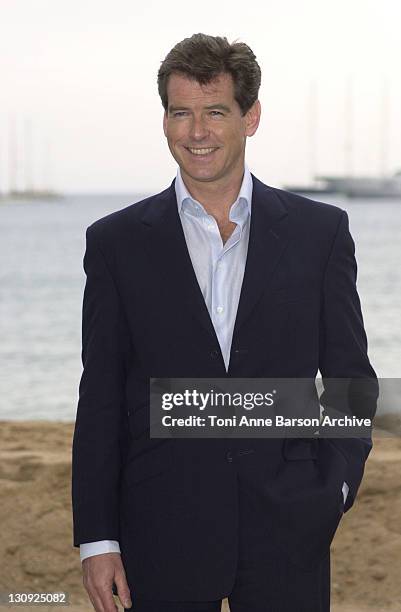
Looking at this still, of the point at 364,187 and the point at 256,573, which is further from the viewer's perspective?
the point at 364,187

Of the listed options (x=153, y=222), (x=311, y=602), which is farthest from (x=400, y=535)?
(x=153, y=222)

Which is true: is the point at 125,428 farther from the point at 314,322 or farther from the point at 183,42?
the point at 183,42

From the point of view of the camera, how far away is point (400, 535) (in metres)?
5.47

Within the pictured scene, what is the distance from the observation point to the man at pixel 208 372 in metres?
2.56

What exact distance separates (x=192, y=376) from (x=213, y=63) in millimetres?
784

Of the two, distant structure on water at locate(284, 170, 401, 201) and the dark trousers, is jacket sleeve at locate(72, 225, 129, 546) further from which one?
distant structure on water at locate(284, 170, 401, 201)

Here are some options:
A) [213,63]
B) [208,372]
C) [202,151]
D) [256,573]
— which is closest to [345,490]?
[256,573]

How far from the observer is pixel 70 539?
564cm

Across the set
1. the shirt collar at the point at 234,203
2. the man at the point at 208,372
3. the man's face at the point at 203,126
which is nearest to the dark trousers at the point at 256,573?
the man at the point at 208,372

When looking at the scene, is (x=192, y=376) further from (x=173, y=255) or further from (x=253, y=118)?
(x=253, y=118)

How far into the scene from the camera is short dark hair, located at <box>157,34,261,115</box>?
2568 mm

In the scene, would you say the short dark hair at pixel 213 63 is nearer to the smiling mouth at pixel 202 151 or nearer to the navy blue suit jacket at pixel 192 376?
the smiling mouth at pixel 202 151

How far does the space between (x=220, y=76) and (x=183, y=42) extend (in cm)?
13

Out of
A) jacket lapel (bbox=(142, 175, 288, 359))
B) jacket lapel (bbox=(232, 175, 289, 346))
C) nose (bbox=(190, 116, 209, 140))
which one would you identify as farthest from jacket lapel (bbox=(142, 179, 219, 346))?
nose (bbox=(190, 116, 209, 140))
